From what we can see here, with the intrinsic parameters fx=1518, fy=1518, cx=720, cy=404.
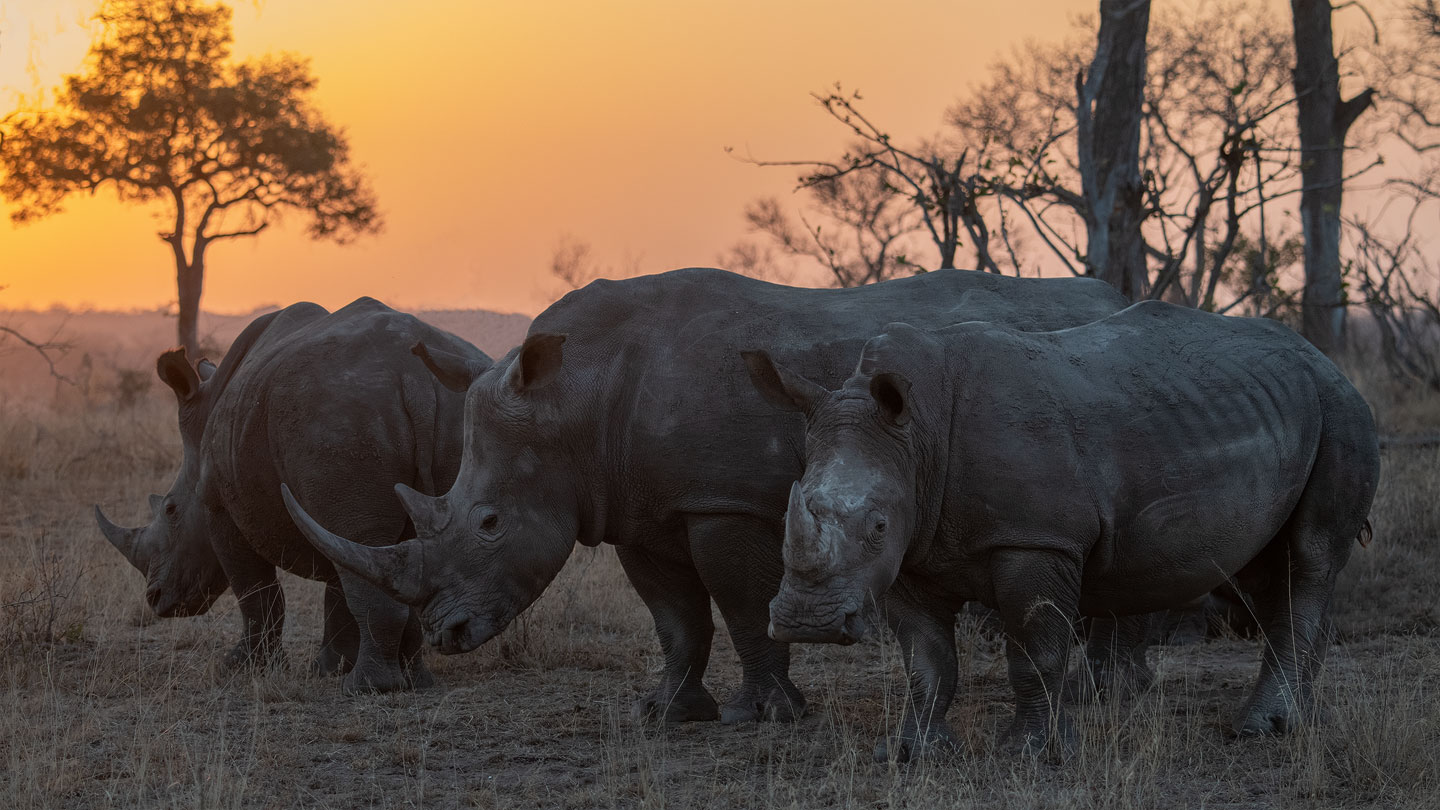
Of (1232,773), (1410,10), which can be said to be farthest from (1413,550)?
(1410,10)

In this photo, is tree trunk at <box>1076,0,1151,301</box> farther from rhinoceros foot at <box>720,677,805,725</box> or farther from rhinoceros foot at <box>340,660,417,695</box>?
rhinoceros foot at <box>340,660,417,695</box>

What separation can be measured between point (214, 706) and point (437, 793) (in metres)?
1.92

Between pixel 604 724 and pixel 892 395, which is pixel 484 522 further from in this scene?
pixel 892 395

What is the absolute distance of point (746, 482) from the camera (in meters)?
5.95

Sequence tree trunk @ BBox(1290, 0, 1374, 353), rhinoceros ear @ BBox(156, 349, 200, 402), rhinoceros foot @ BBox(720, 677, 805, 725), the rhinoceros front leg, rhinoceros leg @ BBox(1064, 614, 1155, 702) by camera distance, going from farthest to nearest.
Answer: tree trunk @ BBox(1290, 0, 1374, 353)
rhinoceros ear @ BBox(156, 349, 200, 402)
the rhinoceros front leg
rhinoceros leg @ BBox(1064, 614, 1155, 702)
rhinoceros foot @ BBox(720, 677, 805, 725)

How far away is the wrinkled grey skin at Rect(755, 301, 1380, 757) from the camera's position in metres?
5.14

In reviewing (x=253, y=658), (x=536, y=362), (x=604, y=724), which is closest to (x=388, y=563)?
(x=536, y=362)

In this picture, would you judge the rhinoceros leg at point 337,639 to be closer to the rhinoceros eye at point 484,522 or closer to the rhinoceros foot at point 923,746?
the rhinoceros eye at point 484,522

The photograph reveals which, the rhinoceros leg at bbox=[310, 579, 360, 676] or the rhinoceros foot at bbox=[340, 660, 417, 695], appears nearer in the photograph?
the rhinoceros foot at bbox=[340, 660, 417, 695]

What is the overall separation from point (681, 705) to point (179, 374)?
3.59 meters

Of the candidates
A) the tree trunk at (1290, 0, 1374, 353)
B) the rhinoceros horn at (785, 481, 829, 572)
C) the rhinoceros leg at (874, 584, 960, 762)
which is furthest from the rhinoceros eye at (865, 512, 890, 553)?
the tree trunk at (1290, 0, 1374, 353)

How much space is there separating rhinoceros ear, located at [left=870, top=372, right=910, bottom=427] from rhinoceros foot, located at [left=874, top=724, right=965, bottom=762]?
1131 mm

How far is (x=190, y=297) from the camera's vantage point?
93.9 ft

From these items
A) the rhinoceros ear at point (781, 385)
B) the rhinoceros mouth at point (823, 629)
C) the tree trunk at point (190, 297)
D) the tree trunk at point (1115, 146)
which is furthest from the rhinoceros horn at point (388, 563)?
the tree trunk at point (190, 297)
